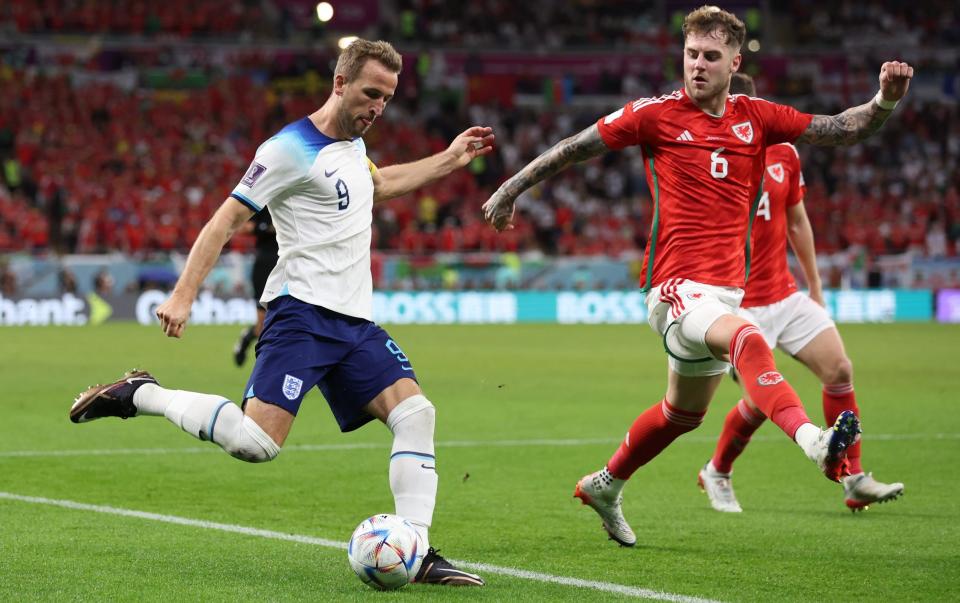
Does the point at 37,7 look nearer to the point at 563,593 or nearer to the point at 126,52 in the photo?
the point at 126,52

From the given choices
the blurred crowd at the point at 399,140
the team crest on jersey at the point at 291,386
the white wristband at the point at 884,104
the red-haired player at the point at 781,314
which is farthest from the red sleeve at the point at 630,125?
the blurred crowd at the point at 399,140

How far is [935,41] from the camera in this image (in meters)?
44.5

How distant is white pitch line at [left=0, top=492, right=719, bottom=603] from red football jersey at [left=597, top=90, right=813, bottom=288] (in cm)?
152

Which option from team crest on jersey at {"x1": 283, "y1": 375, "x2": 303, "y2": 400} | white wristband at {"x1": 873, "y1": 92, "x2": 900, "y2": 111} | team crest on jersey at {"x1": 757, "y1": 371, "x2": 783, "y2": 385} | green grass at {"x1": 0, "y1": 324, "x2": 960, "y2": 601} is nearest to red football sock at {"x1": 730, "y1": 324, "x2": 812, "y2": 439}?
team crest on jersey at {"x1": 757, "y1": 371, "x2": 783, "y2": 385}

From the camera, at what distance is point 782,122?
246 inches

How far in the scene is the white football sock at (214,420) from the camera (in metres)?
5.34

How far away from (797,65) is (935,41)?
15.3 feet

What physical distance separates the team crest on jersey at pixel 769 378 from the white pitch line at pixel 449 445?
16.6 ft

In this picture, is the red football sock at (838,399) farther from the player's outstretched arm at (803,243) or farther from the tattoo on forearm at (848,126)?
the tattoo on forearm at (848,126)

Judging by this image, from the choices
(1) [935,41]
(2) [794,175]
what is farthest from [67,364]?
(1) [935,41]

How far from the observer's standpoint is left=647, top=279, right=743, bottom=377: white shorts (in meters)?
5.73

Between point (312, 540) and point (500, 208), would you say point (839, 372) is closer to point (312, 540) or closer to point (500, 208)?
point (500, 208)

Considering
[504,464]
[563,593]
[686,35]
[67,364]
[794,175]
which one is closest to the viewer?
[563,593]

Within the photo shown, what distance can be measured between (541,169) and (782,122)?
1135mm
